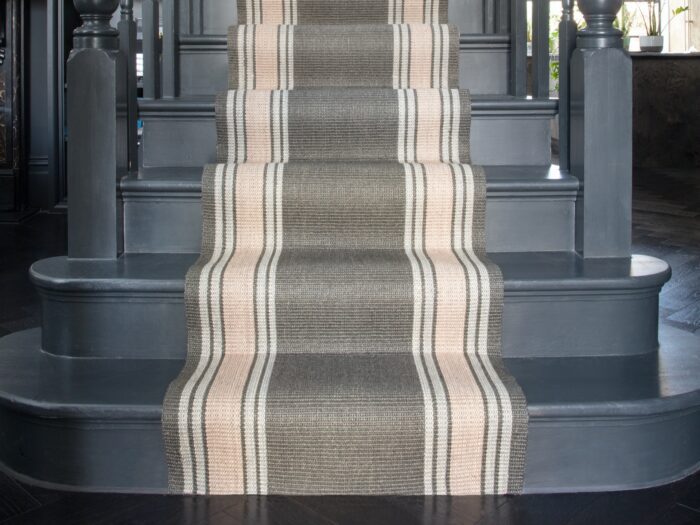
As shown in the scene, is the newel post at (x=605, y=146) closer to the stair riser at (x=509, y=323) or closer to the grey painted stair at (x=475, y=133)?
the stair riser at (x=509, y=323)

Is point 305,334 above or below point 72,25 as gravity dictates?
below

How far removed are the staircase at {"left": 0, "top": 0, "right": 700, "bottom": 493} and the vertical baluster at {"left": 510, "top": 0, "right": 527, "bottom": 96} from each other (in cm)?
12

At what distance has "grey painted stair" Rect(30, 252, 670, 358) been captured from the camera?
1823mm

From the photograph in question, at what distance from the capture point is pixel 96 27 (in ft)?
6.68

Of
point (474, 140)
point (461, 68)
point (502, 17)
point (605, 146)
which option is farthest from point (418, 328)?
point (502, 17)

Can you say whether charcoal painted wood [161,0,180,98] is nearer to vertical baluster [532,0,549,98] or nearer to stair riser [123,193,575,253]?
stair riser [123,193,575,253]

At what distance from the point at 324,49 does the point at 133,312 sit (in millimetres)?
954

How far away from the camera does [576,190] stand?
81.7 inches

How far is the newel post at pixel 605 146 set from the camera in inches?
79.1

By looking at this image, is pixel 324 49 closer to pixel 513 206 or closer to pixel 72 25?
pixel 513 206

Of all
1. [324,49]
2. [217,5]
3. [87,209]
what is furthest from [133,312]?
[217,5]

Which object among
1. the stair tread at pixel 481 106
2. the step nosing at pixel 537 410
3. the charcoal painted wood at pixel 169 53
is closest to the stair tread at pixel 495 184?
the stair tread at pixel 481 106

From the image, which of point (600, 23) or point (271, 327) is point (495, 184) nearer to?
point (600, 23)

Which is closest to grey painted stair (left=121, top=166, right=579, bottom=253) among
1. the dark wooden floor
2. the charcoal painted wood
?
the charcoal painted wood
